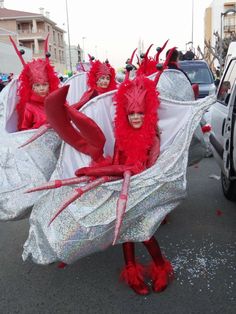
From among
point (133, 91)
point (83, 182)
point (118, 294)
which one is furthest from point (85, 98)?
point (118, 294)

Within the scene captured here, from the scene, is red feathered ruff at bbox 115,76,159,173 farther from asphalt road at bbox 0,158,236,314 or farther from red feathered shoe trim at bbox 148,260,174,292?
asphalt road at bbox 0,158,236,314

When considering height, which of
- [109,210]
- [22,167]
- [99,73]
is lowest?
[109,210]

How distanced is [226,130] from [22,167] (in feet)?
6.74

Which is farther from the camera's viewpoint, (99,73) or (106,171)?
(99,73)

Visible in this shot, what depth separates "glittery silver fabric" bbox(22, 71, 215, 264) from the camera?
8.12ft

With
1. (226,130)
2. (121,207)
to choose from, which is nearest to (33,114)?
(121,207)

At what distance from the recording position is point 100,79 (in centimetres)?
420

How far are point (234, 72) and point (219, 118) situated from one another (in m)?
0.55

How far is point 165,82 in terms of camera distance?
148 inches

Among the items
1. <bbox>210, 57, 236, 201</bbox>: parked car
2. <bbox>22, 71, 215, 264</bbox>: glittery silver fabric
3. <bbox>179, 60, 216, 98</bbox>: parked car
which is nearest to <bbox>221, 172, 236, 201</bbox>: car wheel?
<bbox>210, 57, 236, 201</bbox>: parked car

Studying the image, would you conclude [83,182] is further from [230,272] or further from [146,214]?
[230,272]

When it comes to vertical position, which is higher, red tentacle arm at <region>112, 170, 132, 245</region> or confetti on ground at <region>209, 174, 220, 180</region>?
red tentacle arm at <region>112, 170, 132, 245</region>

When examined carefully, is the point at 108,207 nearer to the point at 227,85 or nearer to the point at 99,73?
the point at 99,73

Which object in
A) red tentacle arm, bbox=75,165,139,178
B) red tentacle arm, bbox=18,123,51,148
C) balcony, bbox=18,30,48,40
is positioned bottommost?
red tentacle arm, bbox=75,165,139,178
